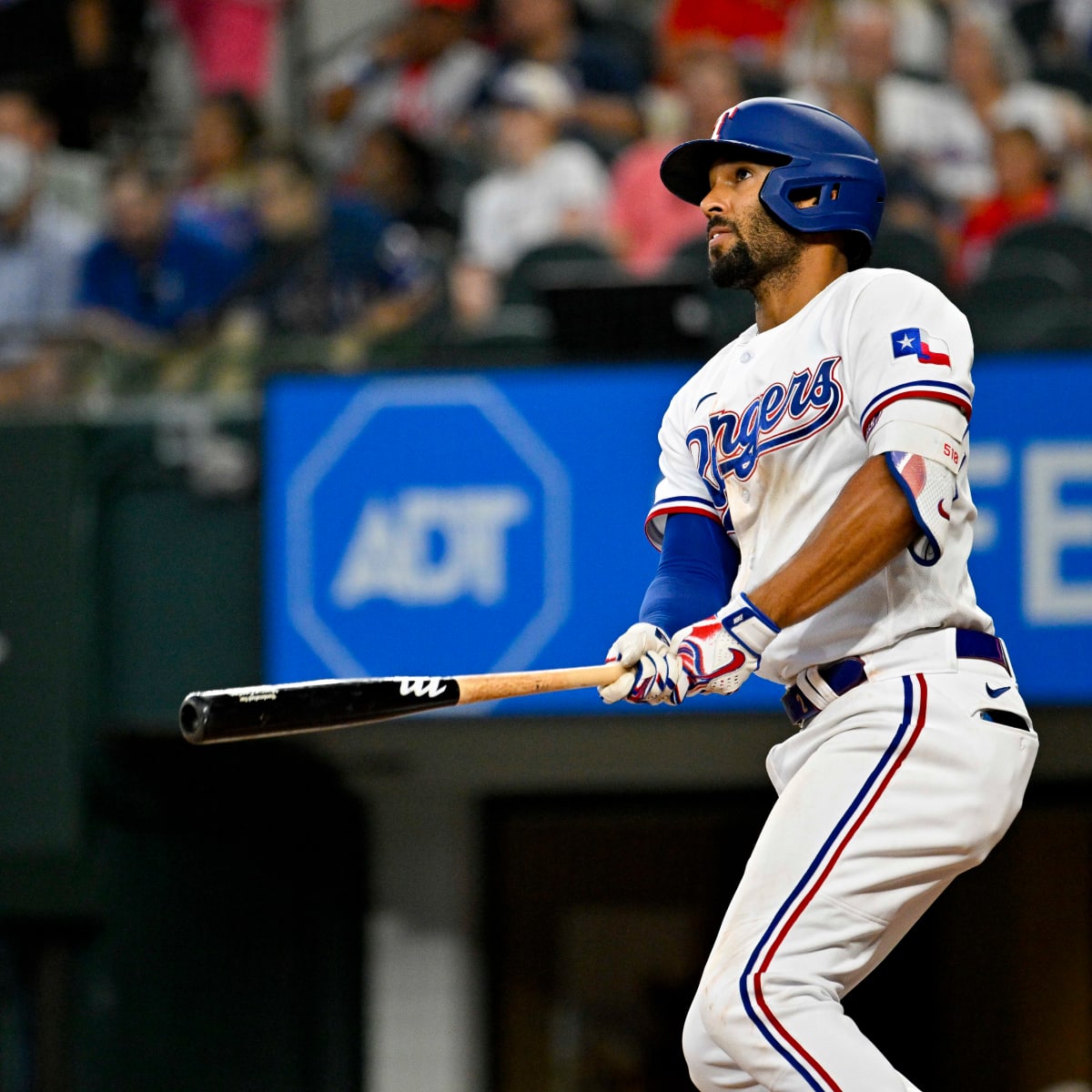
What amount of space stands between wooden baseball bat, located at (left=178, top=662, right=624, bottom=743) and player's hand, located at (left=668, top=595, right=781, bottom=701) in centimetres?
11

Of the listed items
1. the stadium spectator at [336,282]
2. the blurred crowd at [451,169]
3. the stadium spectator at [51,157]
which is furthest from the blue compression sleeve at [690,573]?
the stadium spectator at [51,157]

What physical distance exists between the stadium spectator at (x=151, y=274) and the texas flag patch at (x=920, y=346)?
188 inches

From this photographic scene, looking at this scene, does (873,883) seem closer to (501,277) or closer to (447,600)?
(447,600)

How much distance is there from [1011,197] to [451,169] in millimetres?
2259

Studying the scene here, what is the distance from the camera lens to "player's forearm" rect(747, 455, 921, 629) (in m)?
3.03

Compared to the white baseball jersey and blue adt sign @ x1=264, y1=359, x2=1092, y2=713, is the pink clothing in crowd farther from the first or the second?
the white baseball jersey

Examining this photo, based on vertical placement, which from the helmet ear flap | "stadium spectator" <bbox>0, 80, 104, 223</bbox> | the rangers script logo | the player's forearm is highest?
"stadium spectator" <bbox>0, 80, 104, 223</bbox>

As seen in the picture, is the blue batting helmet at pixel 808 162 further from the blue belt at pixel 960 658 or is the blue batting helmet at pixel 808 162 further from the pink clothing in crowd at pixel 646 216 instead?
the pink clothing in crowd at pixel 646 216

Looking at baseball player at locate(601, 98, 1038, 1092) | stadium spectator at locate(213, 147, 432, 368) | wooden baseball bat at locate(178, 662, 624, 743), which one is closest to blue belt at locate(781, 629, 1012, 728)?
baseball player at locate(601, 98, 1038, 1092)

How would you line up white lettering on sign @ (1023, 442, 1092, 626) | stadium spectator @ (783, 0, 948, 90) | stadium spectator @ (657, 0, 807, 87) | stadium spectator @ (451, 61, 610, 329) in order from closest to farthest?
white lettering on sign @ (1023, 442, 1092, 626) < stadium spectator @ (451, 61, 610, 329) < stadium spectator @ (783, 0, 948, 90) < stadium spectator @ (657, 0, 807, 87)

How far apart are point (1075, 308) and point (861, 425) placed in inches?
139

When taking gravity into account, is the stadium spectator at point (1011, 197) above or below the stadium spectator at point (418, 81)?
below

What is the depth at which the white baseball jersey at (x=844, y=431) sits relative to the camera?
3084 mm

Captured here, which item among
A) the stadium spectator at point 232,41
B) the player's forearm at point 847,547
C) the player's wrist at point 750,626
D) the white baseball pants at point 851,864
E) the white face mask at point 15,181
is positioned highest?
the stadium spectator at point 232,41
